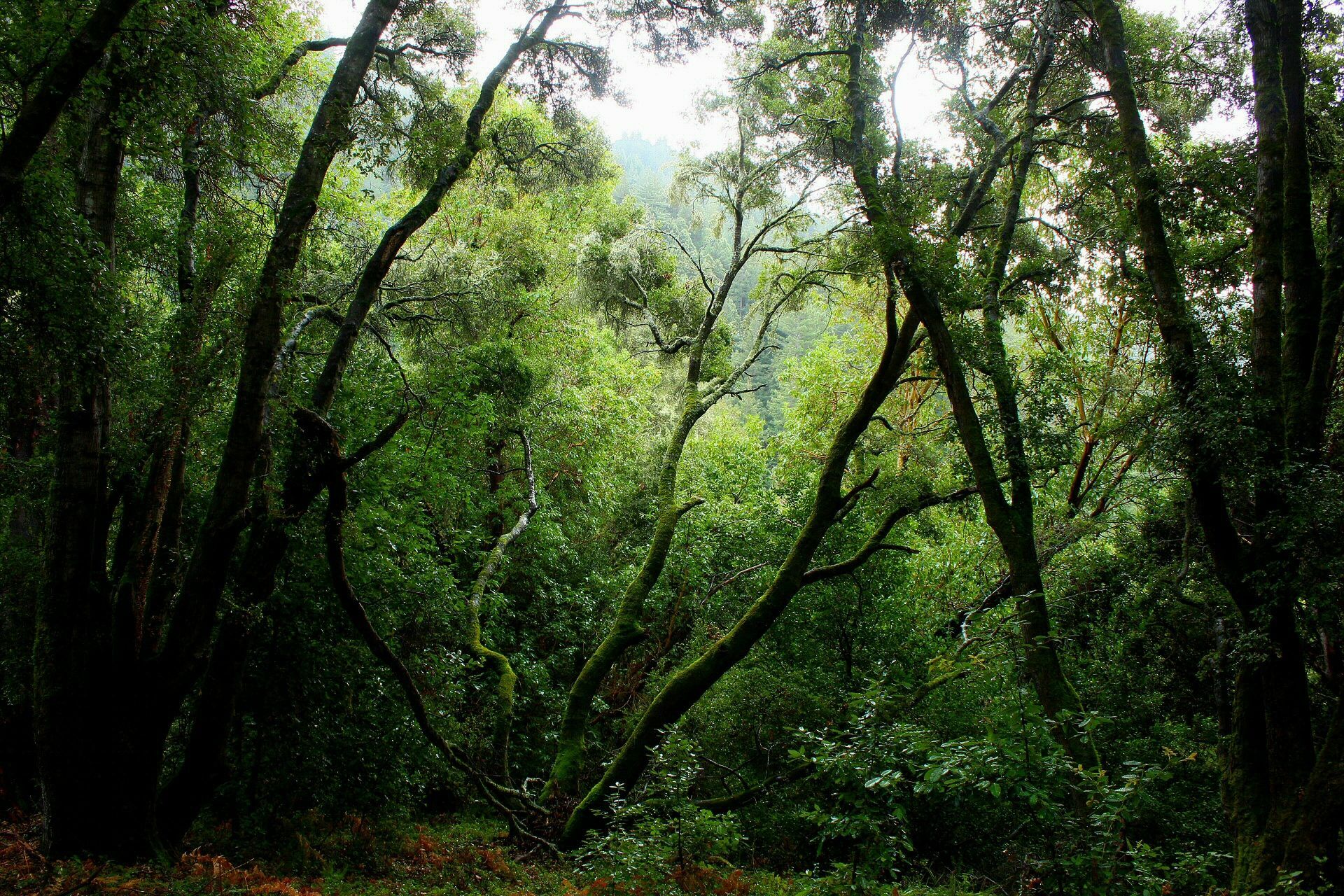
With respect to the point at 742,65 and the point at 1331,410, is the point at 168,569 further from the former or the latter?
the point at 1331,410

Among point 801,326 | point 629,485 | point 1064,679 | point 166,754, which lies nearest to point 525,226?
point 629,485

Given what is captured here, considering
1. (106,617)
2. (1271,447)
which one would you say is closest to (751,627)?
(1271,447)

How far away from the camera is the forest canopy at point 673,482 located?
5.09m

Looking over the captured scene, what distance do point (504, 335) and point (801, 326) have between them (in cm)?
3362

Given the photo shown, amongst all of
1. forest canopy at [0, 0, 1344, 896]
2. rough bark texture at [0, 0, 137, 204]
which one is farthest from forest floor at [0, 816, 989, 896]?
rough bark texture at [0, 0, 137, 204]

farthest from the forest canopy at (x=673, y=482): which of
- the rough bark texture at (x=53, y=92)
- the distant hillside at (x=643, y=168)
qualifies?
the distant hillside at (x=643, y=168)

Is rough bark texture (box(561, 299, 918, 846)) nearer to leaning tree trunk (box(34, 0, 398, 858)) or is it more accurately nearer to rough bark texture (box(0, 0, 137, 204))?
leaning tree trunk (box(34, 0, 398, 858))

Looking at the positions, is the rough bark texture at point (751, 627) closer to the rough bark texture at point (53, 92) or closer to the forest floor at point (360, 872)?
the forest floor at point (360, 872)

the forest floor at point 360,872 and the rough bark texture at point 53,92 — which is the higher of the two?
the rough bark texture at point 53,92

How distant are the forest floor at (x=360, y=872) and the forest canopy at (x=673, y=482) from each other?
0.20ft

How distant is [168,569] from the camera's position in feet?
20.0

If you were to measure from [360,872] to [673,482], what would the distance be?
6.18 m

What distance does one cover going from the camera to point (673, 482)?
10.8 meters

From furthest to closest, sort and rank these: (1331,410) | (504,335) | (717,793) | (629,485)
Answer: (629,485), (504,335), (717,793), (1331,410)
